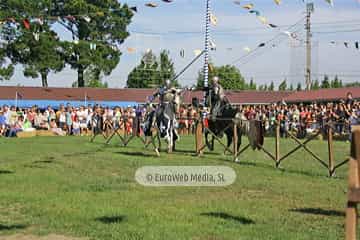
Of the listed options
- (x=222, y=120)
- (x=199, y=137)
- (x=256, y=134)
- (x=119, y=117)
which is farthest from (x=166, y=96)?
(x=119, y=117)

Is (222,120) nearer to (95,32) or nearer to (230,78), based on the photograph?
(95,32)

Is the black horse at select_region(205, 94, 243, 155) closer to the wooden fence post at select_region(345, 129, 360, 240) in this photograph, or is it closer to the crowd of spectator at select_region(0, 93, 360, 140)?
the crowd of spectator at select_region(0, 93, 360, 140)

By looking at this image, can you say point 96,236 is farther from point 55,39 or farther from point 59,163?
point 55,39

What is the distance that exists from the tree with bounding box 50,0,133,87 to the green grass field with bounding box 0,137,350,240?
25708mm

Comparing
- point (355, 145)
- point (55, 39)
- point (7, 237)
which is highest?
point (55, 39)

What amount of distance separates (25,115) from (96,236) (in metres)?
25.8

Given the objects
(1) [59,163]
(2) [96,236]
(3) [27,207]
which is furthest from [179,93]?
(2) [96,236]

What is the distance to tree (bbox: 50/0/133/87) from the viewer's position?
42.2 m

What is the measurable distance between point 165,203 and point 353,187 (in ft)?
16.9

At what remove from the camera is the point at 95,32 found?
4216 cm

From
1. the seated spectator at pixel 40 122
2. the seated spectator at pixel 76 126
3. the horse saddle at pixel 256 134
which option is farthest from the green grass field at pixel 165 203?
the seated spectator at pixel 76 126

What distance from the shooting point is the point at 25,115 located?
104 feet

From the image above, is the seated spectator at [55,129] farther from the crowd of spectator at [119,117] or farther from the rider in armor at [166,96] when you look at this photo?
the rider in armor at [166,96]

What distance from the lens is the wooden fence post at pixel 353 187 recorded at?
180 inches
